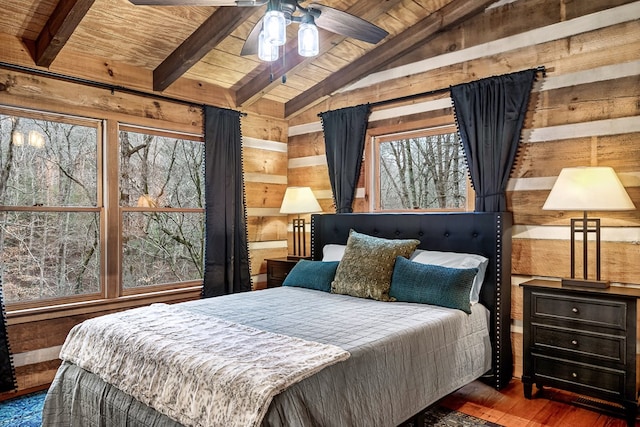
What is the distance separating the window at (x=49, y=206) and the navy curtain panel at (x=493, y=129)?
3.07m

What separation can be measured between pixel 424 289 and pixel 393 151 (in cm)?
173

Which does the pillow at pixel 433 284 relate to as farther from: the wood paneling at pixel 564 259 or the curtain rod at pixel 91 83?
the curtain rod at pixel 91 83

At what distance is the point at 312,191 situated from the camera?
16.0 ft

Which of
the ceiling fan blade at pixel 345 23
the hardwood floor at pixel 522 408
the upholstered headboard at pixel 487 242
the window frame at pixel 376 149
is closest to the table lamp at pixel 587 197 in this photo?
the upholstered headboard at pixel 487 242

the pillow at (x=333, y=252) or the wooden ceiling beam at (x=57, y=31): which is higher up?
the wooden ceiling beam at (x=57, y=31)

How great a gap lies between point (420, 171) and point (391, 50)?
1147mm

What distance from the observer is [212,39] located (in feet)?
11.0

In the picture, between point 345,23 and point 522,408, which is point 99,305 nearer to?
point 345,23

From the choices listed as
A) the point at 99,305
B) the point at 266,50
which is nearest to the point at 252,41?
the point at 266,50

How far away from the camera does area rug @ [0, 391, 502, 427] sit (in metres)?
2.67

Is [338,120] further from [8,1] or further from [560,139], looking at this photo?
[8,1]

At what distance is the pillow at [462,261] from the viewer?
3.18m

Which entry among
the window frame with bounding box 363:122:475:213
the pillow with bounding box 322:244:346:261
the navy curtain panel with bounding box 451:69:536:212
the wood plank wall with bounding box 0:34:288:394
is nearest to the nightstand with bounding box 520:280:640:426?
the navy curtain panel with bounding box 451:69:536:212

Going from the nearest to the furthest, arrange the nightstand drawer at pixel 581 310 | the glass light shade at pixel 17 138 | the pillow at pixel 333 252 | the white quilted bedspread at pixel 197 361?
the white quilted bedspread at pixel 197 361
the nightstand drawer at pixel 581 310
the glass light shade at pixel 17 138
the pillow at pixel 333 252
